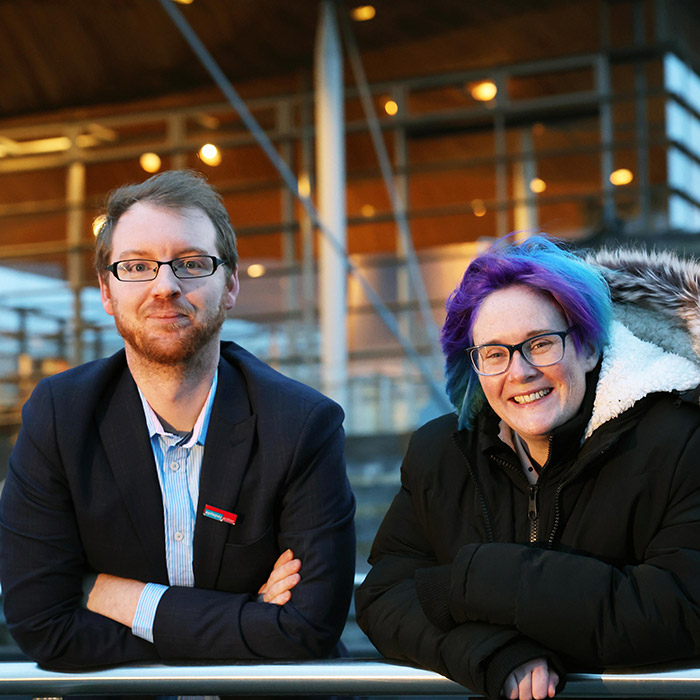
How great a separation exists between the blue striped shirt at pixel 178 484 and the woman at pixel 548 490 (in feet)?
1.71

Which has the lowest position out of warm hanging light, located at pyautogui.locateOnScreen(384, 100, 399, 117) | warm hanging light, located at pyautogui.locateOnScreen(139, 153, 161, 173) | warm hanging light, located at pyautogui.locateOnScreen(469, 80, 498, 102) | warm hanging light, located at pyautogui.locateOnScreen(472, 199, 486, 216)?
warm hanging light, located at pyautogui.locateOnScreen(472, 199, 486, 216)

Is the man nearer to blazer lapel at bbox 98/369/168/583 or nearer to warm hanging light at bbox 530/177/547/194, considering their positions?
blazer lapel at bbox 98/369/168/583

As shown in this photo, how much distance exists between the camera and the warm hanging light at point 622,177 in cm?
1459

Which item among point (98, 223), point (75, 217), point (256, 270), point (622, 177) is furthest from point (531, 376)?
point (75, 217)

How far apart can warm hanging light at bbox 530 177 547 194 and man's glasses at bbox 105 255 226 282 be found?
13.4 metres

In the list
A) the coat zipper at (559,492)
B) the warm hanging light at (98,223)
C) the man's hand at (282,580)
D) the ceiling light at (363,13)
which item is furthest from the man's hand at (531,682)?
the ceiling light at (363,13)

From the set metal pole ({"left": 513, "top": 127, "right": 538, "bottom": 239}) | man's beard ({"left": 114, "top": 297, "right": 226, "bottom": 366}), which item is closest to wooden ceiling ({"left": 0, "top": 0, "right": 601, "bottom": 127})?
metal pole ({"left": 513, "top": 127, "right": 538, "bottom": 239})

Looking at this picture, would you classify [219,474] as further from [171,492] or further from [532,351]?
[532,351]

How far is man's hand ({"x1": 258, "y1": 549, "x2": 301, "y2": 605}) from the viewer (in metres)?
2.30

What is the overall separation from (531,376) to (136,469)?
42.0 inches

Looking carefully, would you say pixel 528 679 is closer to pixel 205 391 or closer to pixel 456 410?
pixel 456 410

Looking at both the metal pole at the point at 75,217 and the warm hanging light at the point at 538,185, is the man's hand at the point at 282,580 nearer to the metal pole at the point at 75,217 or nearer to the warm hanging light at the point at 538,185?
the warm hanging light at the point at 538,185

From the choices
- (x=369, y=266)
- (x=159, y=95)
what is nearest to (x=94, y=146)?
(x=159, y=95)

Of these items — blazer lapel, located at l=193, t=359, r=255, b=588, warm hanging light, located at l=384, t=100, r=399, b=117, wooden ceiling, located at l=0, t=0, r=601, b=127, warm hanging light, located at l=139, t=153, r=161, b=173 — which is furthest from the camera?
warm hanging light, located at l=139, t=153, r=161, b=173
